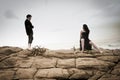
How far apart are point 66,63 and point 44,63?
1282mm

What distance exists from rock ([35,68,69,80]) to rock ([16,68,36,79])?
0.32 m

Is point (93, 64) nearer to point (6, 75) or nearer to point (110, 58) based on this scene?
point (110, 58)

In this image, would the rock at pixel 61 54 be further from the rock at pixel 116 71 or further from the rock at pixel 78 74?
the rock at pixel 116 71

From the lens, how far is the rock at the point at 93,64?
453 inches

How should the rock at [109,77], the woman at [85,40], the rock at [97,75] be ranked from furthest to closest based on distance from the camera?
the woman at [85,40]
the rock at [97,75]
the rock at [109,77]

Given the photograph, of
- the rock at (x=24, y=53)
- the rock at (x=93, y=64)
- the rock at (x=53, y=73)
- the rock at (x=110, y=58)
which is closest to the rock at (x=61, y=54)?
the rock at (x=93, y=64)

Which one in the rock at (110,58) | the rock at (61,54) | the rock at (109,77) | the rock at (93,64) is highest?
the rock at (61,54)

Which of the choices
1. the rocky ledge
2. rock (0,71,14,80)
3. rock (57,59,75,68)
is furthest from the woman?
rock (0,71,14,80)

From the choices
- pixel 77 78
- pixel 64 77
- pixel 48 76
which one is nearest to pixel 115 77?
pixel 77 78

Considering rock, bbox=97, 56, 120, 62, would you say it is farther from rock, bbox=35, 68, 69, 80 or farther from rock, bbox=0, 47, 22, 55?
rock, bbox=0, 47, 22, 55

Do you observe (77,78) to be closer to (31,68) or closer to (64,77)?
(64,77)

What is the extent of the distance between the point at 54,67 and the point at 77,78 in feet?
4.99

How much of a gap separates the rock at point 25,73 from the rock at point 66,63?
1507 millimetres

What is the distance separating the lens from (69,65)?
1177cm
